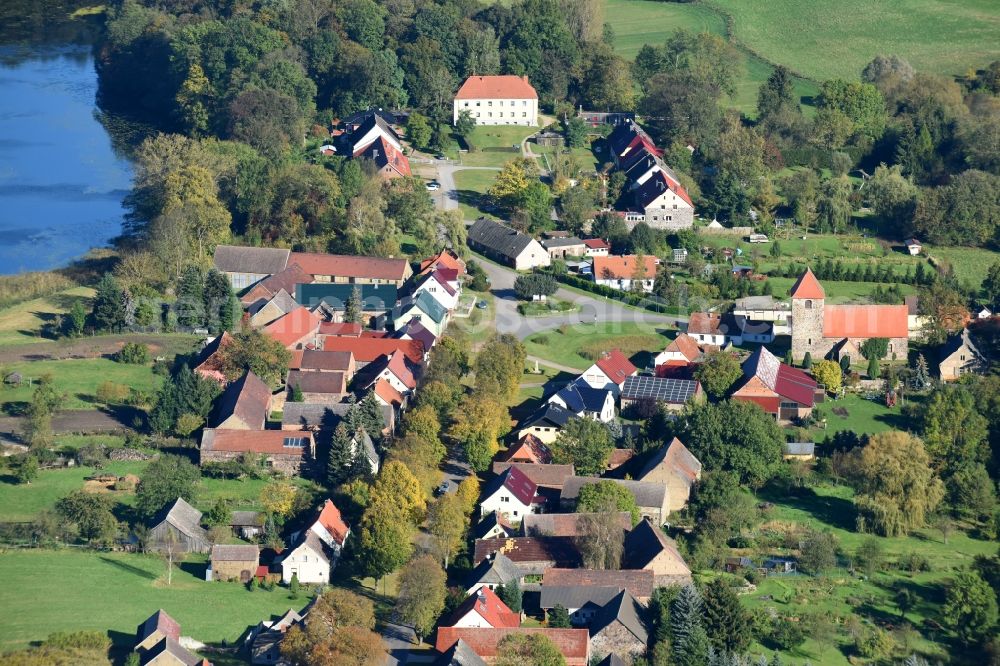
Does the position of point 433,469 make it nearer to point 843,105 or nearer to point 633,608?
point 633,608

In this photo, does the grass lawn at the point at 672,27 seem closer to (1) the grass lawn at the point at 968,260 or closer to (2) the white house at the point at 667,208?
(2) the white house at the point at 667,208

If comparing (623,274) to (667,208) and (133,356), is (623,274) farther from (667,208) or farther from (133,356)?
(133,356)

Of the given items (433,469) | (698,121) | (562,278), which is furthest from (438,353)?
(698,121)

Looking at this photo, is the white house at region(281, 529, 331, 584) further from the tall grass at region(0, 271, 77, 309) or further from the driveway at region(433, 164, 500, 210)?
the driveway at region(433, 164, 500, 210)

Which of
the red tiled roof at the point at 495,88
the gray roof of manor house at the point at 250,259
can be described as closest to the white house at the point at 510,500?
the gray roof of manor house at the point at 250,259

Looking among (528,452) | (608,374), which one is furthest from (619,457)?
(608,374)

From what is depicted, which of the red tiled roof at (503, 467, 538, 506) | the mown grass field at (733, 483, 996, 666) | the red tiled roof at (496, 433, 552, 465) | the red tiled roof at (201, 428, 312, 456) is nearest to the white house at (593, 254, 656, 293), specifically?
the red tiled roof at (496, 433, 552, 465)

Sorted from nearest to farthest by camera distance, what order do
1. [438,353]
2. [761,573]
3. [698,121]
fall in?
[761,573], [438,353], [698,121]
